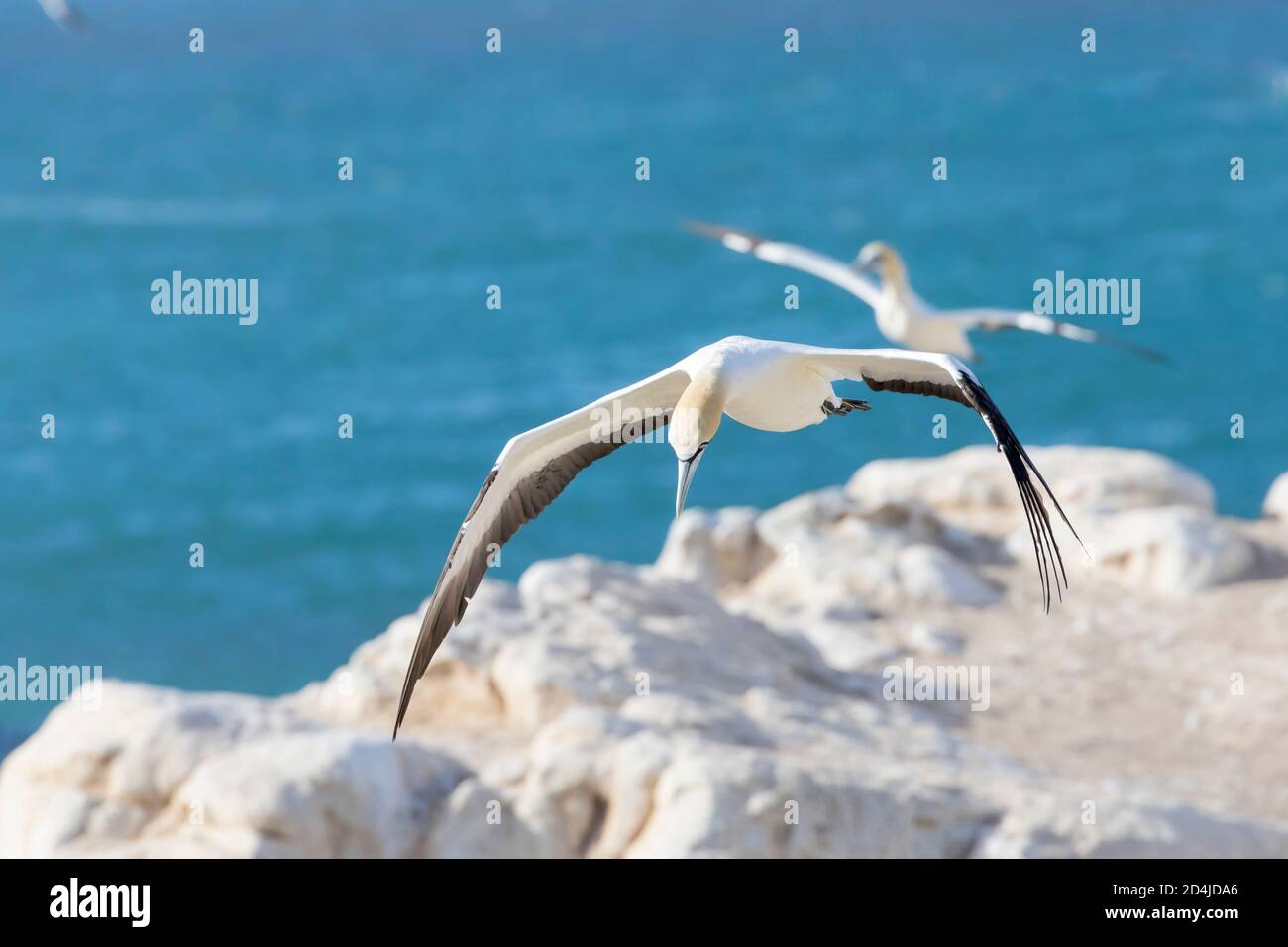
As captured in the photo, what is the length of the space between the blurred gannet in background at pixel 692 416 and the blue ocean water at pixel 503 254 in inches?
928

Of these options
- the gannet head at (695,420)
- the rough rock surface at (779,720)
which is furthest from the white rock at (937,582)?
the gannet head at (695,420)

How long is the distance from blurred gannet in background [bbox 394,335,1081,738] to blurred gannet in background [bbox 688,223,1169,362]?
8.78 metres

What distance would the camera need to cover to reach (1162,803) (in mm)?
14242

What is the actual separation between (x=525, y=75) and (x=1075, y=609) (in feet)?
225

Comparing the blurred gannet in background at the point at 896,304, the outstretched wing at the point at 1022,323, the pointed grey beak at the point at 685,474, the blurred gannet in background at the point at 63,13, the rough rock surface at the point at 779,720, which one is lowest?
the rough rock surface at the point at 779,720

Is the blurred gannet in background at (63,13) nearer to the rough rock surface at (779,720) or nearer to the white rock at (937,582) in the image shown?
the rough rock surface at (779,720)

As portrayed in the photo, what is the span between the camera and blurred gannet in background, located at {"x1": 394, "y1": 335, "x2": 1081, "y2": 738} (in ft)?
32.3

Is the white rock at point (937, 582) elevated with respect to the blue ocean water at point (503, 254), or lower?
lower

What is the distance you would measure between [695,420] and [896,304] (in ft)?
42.3

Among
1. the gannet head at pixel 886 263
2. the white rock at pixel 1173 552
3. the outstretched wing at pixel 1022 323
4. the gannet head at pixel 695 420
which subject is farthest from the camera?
the gannet head at pixel 886 263

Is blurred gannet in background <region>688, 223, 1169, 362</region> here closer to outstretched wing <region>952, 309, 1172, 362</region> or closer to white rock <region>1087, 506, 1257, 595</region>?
outstretched wing <region>952, 309, 1172, 362</region>

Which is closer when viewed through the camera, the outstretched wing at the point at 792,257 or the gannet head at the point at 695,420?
the gannet head at the point at 695,420

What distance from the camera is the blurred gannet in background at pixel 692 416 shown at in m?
9.84

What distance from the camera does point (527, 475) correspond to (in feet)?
36.4
